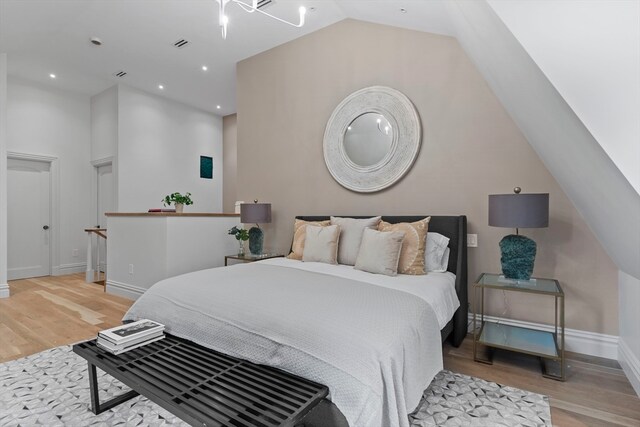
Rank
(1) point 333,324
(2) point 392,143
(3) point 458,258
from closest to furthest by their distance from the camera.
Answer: (1) point 333,324 → (3) point 458,258 → (2) point 392,143

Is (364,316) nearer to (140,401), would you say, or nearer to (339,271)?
(339,271)

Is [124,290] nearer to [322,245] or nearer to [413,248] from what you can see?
[322,245]

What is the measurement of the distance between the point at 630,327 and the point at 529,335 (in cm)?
60

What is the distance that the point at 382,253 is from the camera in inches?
102

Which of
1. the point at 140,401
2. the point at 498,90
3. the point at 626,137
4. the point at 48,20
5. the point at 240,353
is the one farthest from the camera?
the point at 48,20

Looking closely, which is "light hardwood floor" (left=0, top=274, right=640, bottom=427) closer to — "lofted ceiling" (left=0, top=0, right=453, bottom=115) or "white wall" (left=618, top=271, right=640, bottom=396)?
"white wall" (left=618, top=271, right=640, bottom=396)

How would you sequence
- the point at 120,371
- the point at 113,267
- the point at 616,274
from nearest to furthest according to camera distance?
the point at 120,371, the point at 616,274, the point at 113,267

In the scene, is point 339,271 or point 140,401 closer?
point 140,401

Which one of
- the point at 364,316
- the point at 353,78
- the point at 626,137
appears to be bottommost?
the point at 364,316

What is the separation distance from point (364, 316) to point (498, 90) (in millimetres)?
2181

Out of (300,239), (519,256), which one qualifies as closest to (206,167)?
Result: (300,239)

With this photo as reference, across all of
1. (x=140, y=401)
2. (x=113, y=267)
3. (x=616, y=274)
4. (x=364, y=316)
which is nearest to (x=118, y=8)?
(x=113, y=267)

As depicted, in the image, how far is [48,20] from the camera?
12.6 ft

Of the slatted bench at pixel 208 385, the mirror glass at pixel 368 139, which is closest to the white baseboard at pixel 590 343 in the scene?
the mirror glass at pixel 368 139
